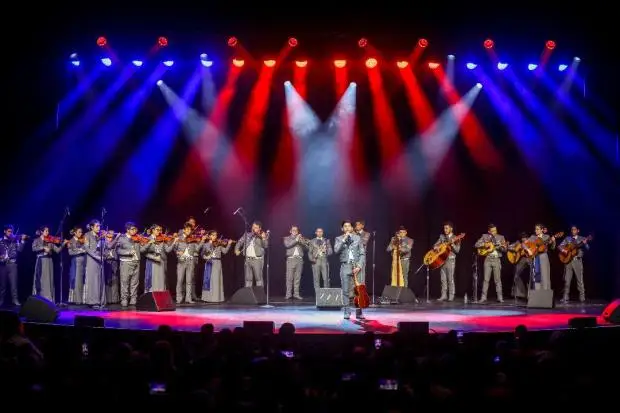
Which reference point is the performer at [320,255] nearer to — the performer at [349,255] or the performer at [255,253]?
the performer at [255,253]

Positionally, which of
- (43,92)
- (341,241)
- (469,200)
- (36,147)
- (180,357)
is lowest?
(180,357)

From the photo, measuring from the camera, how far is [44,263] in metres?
17.8

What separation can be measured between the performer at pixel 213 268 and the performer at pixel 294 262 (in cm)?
184

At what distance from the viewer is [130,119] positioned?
20.4 metres

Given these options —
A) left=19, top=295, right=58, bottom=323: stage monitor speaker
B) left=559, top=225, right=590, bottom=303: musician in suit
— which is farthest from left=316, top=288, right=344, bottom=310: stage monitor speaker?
left=559, top=225, right=590, bottom=303: musician in suit

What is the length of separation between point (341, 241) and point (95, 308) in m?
6.03

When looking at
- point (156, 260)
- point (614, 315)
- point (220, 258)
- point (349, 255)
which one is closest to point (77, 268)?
point (156, 260)

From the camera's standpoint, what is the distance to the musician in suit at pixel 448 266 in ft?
62.2

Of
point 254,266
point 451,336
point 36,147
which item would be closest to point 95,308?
point 254,266

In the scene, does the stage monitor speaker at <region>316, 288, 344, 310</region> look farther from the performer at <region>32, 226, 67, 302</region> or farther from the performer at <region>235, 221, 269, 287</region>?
the performer at <region>32, 226, 67, 302</region>

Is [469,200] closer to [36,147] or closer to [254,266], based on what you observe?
[254,266]

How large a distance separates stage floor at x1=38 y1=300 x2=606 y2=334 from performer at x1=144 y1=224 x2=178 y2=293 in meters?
0.92

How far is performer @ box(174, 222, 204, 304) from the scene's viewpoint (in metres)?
18.4

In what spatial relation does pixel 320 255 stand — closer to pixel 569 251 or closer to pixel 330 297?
pixel 330 297
